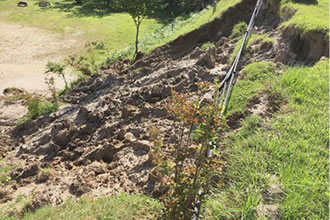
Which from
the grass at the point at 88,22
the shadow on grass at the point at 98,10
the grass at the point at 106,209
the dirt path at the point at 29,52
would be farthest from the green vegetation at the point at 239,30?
the shadow on grass at the point at 98,10

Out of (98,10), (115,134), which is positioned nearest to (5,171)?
(115,134)

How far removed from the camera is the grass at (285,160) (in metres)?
3.80

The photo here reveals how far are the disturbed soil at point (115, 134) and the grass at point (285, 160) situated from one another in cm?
58

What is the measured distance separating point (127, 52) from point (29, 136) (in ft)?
33.2

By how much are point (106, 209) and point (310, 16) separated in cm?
759

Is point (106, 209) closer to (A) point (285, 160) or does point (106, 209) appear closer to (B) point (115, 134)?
(A) point (285, 160)

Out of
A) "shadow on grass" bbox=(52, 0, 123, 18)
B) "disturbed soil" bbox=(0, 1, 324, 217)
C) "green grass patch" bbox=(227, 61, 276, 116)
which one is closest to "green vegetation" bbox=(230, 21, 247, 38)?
"disturbed soil" bbox=(0, 1, 324, 217)

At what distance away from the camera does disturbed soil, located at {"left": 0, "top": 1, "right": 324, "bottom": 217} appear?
6562mm

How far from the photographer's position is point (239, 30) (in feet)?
38.1

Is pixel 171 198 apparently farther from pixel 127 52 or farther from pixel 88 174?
pixel 127 52

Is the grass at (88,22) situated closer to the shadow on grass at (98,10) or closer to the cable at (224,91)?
the shadow on grass at (98,10)

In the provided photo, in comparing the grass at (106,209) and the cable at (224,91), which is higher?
the cable at (224,91)

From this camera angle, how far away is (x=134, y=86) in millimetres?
11156

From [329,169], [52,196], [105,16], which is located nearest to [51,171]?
[52,196]
